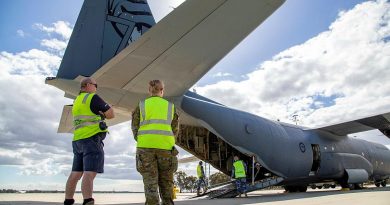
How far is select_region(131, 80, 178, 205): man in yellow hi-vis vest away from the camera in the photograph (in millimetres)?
3660

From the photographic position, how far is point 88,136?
423cm

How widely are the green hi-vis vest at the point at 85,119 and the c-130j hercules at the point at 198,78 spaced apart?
2055mm

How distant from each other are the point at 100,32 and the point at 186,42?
3307 millimetres

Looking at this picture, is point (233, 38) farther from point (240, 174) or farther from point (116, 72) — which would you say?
point (240, 174)

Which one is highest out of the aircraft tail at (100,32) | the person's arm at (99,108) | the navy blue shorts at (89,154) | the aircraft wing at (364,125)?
the aircraft tail at (100,32)

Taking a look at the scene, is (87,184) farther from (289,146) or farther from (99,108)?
(289,146)

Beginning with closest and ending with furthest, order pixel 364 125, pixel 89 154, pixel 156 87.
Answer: pixel 156 87
pixel 89 154
pixel 364 125

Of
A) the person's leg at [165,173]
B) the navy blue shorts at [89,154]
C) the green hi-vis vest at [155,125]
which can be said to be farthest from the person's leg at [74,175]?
the person's leg at [165,173]

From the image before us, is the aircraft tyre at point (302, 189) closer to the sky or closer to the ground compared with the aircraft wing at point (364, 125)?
closer to the ground

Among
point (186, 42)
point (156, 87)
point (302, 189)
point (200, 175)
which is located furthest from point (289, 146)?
point (156, 87)

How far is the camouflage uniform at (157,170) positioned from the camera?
11.9 feet

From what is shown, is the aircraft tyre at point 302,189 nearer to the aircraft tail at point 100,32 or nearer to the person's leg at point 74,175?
the aircraft tail at point 100,32

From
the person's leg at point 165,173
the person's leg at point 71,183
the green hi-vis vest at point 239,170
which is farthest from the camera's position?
the green hi-vis vest at point 239,170

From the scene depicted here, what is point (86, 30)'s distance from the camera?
844 centimetres
